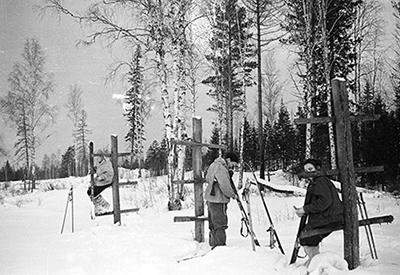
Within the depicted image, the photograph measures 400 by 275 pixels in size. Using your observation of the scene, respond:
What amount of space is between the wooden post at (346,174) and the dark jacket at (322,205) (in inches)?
4.8

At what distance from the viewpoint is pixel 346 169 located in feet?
15.4

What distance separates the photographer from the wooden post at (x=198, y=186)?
6.63 meters

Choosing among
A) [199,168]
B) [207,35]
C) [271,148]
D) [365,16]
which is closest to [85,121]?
[271,148]

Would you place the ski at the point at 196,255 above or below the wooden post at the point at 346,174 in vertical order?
below

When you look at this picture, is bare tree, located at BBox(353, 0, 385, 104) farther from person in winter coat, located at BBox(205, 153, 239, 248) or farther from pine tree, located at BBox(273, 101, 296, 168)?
person in winter coat, located at BBox(205, 153, 239, 248)

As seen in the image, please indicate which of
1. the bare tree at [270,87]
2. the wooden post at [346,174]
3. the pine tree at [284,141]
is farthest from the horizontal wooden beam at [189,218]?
the bare tree at [270,87]

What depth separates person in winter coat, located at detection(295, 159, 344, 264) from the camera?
4.54 meters

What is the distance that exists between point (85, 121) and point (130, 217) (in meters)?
28.7

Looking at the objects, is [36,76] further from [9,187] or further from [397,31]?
[397,31]

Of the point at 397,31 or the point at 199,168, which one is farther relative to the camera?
the point at 397,31

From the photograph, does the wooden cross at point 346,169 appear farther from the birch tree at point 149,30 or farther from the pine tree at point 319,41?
the pine tree at point 319,41

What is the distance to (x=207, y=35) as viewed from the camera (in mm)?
18438

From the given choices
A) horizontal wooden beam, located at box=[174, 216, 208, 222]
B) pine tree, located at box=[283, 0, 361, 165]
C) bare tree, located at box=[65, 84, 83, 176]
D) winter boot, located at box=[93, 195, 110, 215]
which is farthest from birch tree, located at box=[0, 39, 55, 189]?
horizontal wooden beam, located at box=[174, 216, 208, 222]

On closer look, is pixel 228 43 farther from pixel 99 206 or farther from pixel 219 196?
pixel 219 196
